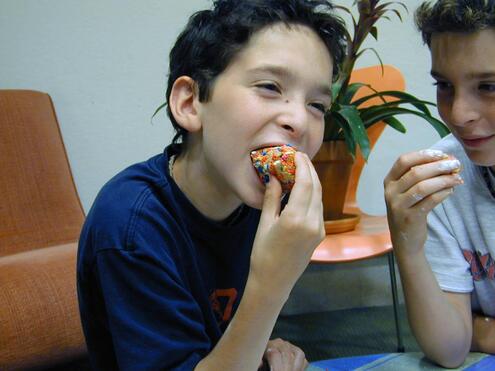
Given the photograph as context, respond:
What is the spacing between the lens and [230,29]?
32.9 inches

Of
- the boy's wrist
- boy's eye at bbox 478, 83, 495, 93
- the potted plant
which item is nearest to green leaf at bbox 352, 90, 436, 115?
the potted plant

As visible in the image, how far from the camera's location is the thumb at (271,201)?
675 millimetres

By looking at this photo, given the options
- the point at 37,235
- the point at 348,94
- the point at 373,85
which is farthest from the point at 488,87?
the point at 37,235

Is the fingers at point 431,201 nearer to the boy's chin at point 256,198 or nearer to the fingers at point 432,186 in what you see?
the fingers at point 432,186

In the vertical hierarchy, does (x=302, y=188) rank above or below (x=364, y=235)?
above

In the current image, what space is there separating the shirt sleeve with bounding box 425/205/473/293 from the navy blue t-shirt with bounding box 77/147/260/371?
0.44 m

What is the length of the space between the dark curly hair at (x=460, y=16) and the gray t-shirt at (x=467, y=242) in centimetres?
30

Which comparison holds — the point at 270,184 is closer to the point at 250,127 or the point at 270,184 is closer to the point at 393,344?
the point at 250,127

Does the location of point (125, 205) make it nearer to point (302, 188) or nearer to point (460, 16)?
point (302, 188)

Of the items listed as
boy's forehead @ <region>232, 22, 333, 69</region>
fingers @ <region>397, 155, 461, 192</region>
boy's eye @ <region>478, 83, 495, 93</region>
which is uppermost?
boy's forehead @ <region>232, 22, 333, 69</region>

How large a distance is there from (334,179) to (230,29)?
791 millimetres

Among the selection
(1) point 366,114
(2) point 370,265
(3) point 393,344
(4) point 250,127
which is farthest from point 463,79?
(2) point 370,265

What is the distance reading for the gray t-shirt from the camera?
95 cm

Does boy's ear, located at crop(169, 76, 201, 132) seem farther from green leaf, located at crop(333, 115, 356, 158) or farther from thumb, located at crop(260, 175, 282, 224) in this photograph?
green leaf, located at crop(333, 115, 356, 158)
